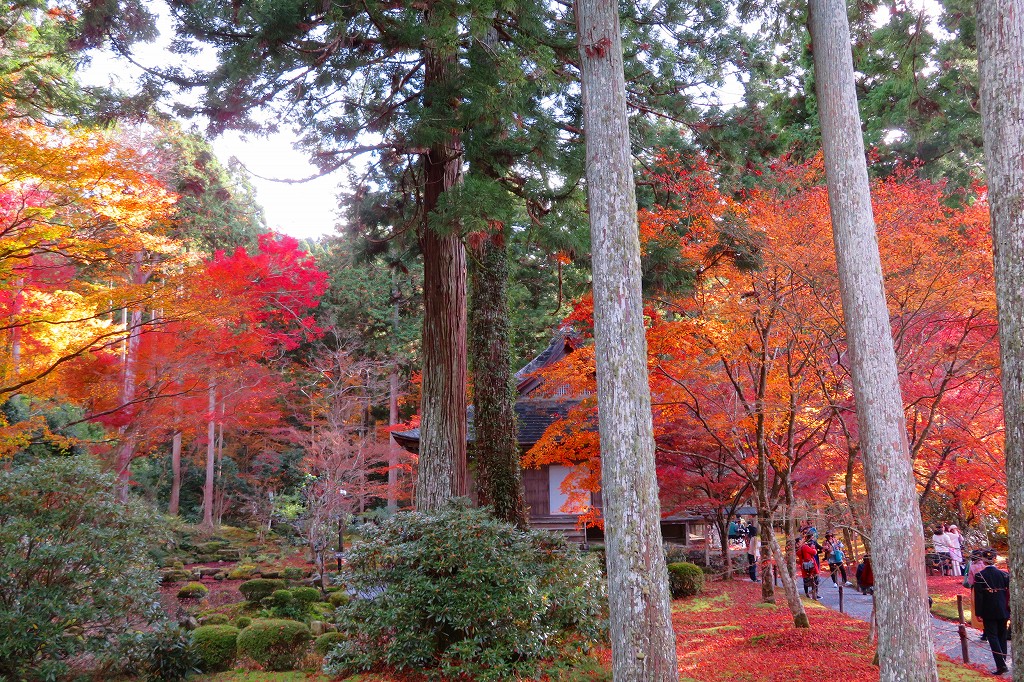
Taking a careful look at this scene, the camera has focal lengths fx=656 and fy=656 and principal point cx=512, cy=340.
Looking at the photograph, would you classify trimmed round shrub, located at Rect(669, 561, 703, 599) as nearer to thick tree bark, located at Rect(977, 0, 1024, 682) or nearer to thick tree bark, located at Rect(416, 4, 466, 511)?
thick tree bark, located at Rect(416, 4, 466, 511)

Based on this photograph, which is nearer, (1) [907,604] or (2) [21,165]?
(1) [907,604]

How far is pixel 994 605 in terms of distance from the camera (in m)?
8.08

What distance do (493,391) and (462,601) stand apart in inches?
155

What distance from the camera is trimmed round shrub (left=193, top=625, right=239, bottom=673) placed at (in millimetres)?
8664

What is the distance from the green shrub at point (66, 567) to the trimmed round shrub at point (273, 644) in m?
1.22

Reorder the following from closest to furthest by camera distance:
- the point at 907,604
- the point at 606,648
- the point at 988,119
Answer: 1. the point at 988,119
2. the point at 907,604
3. the point at 606,648

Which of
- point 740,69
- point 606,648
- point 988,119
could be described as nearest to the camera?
point 988,119

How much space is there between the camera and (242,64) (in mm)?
7734

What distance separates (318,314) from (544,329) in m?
11.1

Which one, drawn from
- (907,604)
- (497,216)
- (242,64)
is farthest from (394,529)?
(242,64)

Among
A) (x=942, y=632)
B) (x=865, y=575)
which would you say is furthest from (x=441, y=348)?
(x=865, y=575)

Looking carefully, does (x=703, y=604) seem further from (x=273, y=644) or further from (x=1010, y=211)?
(x=1010, y=211)

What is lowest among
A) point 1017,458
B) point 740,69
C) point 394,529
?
point 394,529

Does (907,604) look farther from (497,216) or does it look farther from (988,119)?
(497,216)
